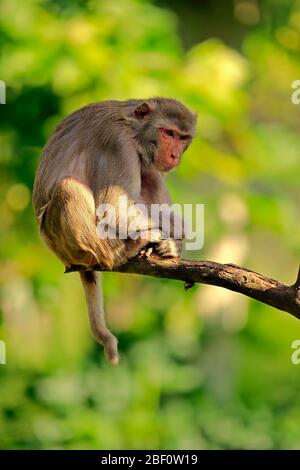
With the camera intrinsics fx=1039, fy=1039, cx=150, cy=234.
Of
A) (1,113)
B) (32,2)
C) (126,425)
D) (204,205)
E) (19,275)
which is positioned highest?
(32,2)

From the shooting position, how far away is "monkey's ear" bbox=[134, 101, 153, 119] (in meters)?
5.48

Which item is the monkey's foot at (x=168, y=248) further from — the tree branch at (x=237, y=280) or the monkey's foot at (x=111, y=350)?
the monkey's foot at (x=111, y=350)

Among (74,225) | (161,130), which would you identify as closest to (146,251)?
(74,225)

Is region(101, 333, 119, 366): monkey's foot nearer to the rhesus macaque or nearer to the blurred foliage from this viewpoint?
the rhesus macaque

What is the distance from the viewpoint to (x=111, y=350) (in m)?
5.23

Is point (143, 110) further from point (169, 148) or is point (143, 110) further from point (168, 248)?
point (168, 248)

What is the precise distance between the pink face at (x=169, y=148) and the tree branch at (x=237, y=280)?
0.88 m

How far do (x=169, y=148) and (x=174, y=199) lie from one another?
3587mm

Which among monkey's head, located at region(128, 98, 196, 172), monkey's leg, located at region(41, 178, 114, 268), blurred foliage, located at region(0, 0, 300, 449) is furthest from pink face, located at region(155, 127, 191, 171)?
blurred foliage, located at region(0, 0, 300, 449)

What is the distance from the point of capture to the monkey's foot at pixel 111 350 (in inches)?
204

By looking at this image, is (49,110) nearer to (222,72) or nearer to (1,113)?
(1,113)

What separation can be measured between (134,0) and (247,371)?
594cm

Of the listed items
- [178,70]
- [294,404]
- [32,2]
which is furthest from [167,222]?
[294,404]

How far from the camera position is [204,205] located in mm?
9883
